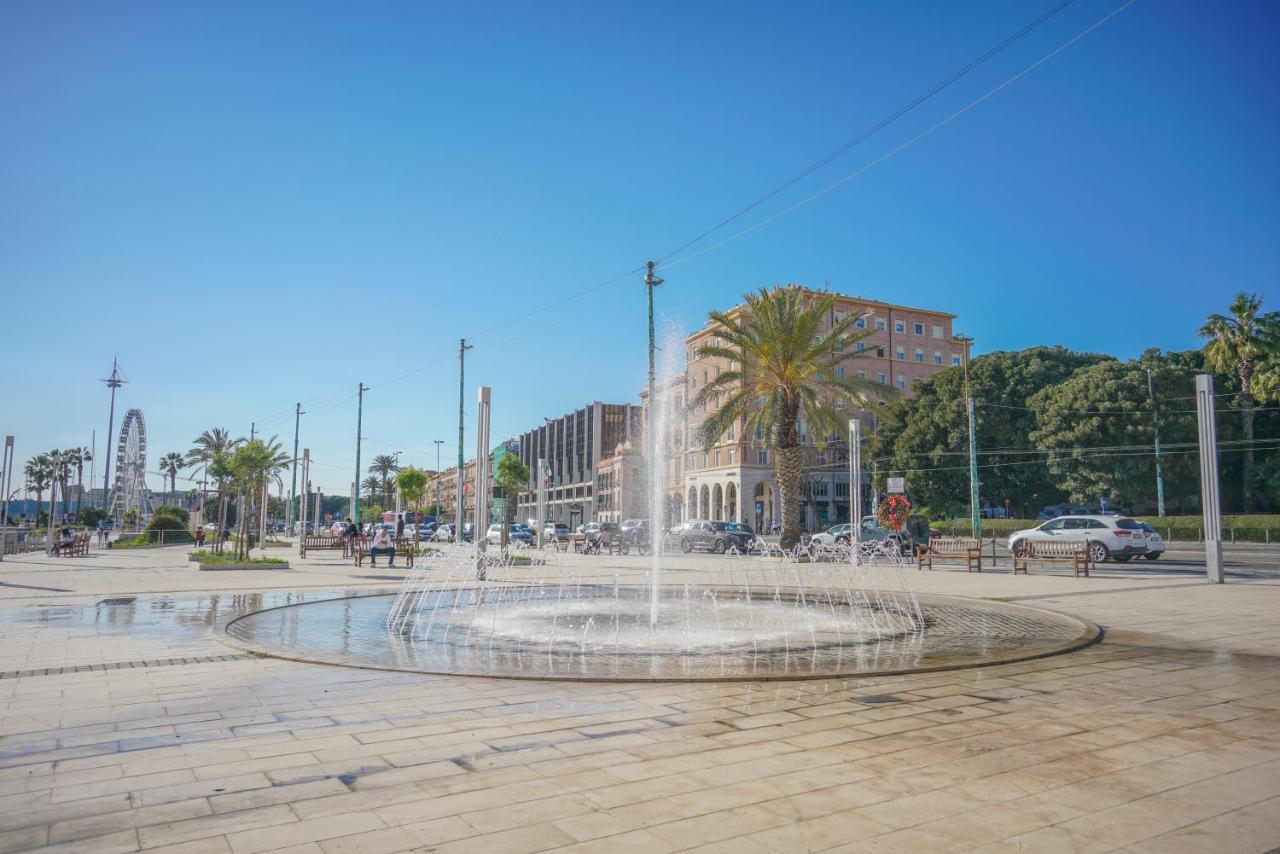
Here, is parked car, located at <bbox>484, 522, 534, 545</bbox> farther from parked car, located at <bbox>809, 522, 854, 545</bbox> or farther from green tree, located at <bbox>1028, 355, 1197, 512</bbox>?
green tree, located at <bbox>1028, 355, 1197, 512</bbox>

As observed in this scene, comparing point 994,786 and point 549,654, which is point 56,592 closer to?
point 549,654

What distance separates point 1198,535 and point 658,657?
41222 mm

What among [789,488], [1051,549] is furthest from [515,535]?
[1051,549]

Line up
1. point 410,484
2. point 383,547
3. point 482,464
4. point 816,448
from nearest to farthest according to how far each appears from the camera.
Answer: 1. point 482,464
2. point 383,547
3. point 816,448
4. point 410,484

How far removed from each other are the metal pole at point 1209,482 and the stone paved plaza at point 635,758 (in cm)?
1112

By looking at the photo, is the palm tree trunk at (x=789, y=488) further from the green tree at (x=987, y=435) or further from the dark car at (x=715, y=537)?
the green tree at (x=987, y=435)

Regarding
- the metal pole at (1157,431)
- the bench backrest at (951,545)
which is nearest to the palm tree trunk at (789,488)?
the bench backrest at (951,545)

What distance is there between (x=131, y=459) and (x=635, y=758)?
107562 mm

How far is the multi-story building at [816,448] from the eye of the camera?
69.1 meters

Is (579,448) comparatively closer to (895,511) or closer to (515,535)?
(515,535)

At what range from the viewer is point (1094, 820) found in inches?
146

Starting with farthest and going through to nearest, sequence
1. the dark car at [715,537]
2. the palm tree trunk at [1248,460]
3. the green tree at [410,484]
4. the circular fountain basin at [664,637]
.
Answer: the green tree at [410,484], the palm tree trunk at [1248,460], the dark car at [715,537], the circular fountain basin at [664,637]

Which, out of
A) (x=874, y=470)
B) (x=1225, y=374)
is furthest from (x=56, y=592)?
(x=1225, y=374)

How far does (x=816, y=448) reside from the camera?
6650 centimetres
